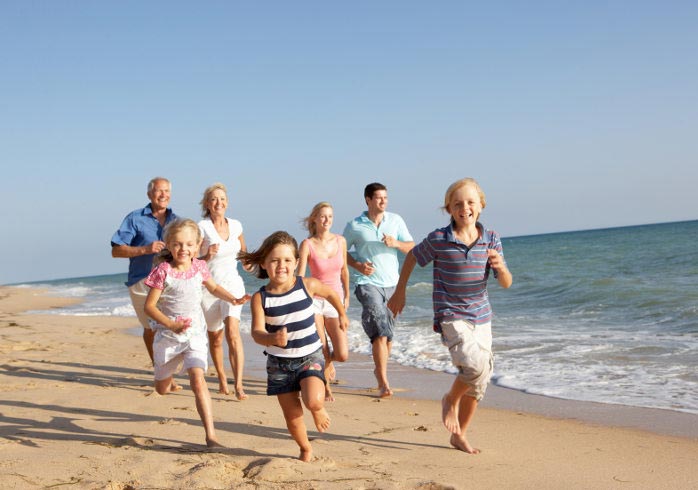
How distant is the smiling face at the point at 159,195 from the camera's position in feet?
21.2

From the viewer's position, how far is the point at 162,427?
15.9 feet

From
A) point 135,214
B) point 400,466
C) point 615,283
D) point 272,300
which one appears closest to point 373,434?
point 400,466

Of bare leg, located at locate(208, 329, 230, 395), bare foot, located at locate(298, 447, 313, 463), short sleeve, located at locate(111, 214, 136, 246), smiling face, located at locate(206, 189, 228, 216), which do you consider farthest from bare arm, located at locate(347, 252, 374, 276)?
bare foot, located at locate(298, 447, 313, 463)

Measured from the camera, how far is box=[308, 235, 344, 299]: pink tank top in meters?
6.00

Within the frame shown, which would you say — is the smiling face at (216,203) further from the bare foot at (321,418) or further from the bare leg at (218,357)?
the bare foot at (321,418)

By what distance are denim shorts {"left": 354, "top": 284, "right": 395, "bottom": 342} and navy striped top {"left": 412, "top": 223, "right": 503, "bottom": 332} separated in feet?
6.90

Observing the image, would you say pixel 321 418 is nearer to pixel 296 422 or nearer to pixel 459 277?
pixel 296 422

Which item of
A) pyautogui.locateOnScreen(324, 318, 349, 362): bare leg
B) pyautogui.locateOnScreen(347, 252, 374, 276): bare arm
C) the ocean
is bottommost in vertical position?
the ocean

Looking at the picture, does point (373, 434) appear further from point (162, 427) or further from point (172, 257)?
point (172, 257)

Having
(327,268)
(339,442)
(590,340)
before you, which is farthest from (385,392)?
(590,340)

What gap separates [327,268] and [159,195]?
1826mm

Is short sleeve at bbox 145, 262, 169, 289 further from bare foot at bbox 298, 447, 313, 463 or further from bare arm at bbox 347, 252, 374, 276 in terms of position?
bare arm at bbox 347, 252, 374, 276

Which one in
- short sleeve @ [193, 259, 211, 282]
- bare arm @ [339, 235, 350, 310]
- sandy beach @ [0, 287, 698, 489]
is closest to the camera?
sandy beach @ [0, 287, 698, 489]

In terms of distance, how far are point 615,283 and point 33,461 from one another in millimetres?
16039
